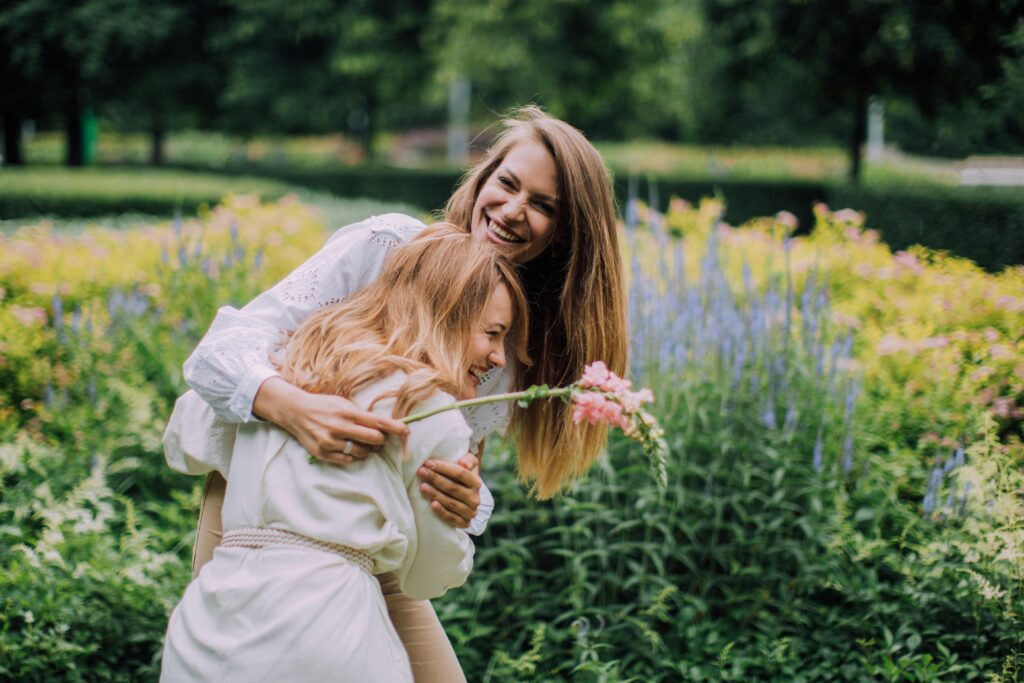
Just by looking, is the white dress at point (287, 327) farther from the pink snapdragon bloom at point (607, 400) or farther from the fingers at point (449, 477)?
the pink snapdragon bloom at point (607, 400)

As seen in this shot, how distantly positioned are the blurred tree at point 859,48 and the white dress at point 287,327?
588 cm

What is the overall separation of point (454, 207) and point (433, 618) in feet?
3.42

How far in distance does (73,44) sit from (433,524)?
16.3 meters

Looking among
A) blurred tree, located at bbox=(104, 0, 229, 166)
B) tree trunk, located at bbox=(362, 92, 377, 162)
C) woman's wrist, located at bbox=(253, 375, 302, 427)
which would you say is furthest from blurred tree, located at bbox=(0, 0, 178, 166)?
woman's wrist, located at bbox=(253, 375, 302, 427)

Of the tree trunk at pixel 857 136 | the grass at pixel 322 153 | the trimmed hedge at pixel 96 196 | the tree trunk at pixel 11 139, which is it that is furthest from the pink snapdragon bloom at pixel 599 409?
the grass at pixel 322 153

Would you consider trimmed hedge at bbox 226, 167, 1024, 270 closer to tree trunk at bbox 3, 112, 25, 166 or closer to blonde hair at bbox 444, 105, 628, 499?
blonde hair at bbox 444, 105, 628, 499

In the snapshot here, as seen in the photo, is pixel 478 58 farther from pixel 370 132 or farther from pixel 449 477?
pixel 449 477

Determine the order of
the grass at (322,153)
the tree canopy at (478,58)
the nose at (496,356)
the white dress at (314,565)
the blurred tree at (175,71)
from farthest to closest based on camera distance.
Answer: the grass at (322,153), the blurred tree at (175,71), the tree canopy at (478,58), the nose at (496,356), the white dress at (314,565)

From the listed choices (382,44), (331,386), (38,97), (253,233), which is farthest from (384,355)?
(38,97)

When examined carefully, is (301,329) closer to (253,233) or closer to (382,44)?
(253,233)

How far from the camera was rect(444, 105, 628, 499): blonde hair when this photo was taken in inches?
89.5

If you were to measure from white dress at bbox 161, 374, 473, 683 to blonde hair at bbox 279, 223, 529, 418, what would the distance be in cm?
4

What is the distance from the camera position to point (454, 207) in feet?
8.02

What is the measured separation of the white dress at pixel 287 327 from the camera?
1.77 metres
